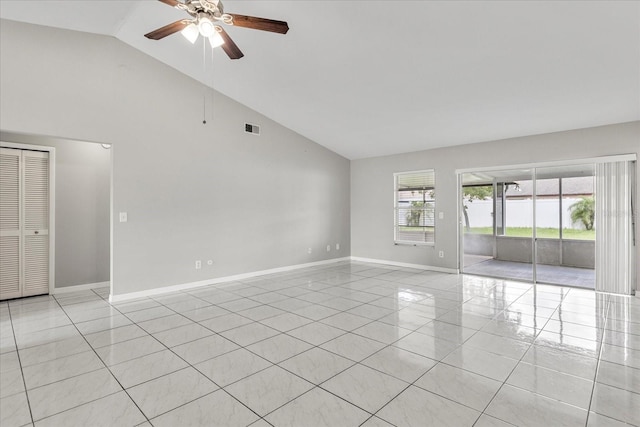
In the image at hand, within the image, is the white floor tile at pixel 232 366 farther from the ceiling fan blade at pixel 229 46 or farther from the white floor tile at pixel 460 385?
the ceiling fan blade at pixel 229 46

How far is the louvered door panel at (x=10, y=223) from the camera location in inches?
175

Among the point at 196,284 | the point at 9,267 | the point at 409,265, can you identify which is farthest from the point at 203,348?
the point at 409,265

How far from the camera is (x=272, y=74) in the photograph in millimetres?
4742

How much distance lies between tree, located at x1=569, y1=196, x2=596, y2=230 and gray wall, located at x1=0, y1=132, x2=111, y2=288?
8.32 m

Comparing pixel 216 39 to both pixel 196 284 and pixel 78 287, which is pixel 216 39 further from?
pixel 78 287

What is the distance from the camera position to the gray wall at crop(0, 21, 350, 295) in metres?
3.92

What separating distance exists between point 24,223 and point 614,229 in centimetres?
890

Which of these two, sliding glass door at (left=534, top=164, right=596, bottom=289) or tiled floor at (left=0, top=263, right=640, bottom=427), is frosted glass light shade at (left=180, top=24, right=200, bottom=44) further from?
sliding glass door at (left=534, top=164, right=596, bottom=289)

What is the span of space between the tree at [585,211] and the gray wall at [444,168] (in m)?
0.88

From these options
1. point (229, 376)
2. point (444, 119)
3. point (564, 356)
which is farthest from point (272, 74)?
point (564, 356)

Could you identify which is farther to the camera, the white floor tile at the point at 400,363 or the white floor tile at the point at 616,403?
the white floor tile at the point at 400,363

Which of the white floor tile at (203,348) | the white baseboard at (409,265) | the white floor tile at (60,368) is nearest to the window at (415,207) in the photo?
the white baseboard at (409,265)

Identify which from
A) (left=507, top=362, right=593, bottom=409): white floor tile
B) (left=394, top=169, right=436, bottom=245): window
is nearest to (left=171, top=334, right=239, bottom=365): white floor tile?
(left=507, top=362, right=593, bottom=409): white floor tile

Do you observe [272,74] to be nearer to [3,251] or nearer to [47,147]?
[47,147]
